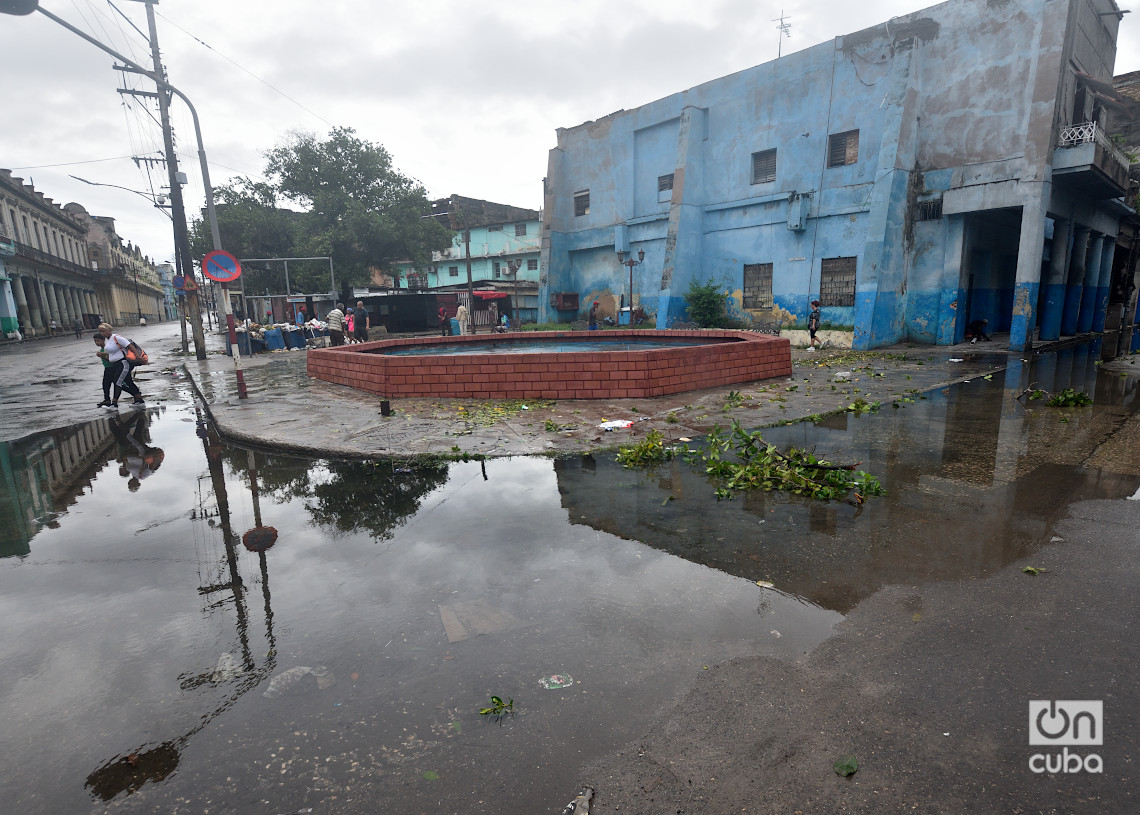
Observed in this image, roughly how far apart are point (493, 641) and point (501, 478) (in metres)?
2.43

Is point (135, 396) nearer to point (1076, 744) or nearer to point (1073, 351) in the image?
point (1076, 744)

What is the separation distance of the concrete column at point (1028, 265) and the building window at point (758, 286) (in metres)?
7.29

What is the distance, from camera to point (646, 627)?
8.63ft

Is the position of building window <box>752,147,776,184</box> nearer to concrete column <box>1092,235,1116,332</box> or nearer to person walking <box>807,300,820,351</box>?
person walking <box>807,300,820,351</box>

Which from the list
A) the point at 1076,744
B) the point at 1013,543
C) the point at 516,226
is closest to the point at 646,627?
the point at 1076,744

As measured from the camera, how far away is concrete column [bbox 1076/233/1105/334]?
71.3 ft

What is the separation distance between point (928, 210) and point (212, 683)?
68.0ft

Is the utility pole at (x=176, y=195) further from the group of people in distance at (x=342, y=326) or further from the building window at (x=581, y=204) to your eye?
the building window at (x=581, y=204)

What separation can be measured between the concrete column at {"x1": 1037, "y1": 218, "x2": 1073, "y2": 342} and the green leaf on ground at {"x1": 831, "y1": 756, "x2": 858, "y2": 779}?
2201cm

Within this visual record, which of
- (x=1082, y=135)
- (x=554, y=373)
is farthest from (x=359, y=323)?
(x=1082, y=135)

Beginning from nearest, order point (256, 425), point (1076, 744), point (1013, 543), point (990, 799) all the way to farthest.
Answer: point (990, 799) → point (1076, 744) → point (1013, 543) → point (256, 425)

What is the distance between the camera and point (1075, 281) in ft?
67.7

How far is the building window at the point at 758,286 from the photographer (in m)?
20.9

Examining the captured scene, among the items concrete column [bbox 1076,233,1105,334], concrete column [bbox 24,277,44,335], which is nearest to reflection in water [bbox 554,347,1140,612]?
concrete column [bbox 1076,233,1105,334]
